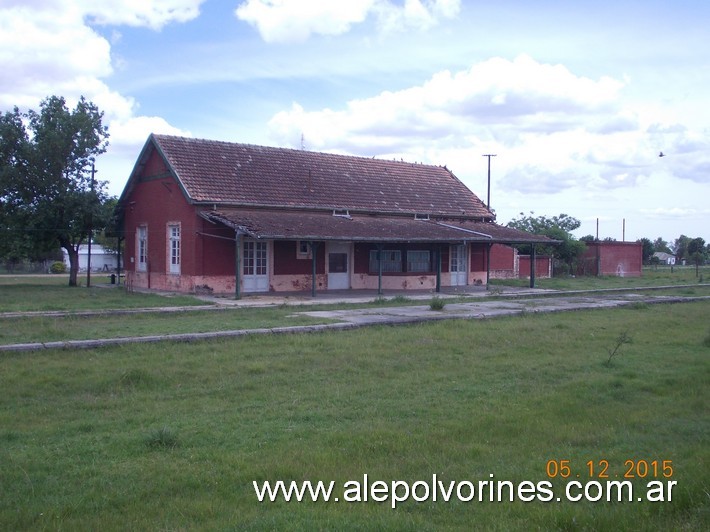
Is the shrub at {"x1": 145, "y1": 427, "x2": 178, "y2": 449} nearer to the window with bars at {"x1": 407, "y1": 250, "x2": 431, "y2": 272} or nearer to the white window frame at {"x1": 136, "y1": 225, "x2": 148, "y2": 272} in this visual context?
the window with bars at {"x1": 407, "y1": 250, "x2": 431, "y2": 272}

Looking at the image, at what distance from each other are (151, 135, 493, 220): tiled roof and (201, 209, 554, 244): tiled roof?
0.60m

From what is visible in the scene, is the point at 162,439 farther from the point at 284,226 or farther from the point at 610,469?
the point at 284,226

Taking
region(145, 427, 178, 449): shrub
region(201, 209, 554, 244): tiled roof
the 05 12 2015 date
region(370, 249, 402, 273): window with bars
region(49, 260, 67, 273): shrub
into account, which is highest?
region(201, 209, 554, 244): tiled roof

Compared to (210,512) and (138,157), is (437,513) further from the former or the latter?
(138,157)

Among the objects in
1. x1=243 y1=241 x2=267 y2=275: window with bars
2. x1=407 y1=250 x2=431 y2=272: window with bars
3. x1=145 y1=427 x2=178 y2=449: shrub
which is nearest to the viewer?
x1=145 y1=427 x2=178 y2=449: shrub

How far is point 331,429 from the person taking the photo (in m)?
7.08

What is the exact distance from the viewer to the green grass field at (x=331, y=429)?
4984mm

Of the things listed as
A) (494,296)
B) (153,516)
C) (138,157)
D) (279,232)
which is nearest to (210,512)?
(153,516)

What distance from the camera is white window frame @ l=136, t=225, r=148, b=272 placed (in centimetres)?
3016

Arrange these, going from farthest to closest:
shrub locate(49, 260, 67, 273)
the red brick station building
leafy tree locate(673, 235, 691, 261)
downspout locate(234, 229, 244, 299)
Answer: leafy tree locate(673, 235, 691, 261) → shrub locate(49, 260, 67, 273) → the red brick station building → downspout locate(234, 229, 244, 299)

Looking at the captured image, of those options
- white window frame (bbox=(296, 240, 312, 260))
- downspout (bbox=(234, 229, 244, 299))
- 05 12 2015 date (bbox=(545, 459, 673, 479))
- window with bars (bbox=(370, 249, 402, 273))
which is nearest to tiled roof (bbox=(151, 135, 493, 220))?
white window frame (bbox=(296, 240, 312, 260))

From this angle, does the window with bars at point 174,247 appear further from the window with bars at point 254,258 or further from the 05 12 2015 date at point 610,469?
the 05 12 2015 date at point 610,469

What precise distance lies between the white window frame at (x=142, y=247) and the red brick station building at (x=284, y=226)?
44mm

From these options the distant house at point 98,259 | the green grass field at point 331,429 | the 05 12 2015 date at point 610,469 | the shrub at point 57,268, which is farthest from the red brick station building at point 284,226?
the distant house at point 98,259
